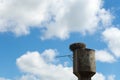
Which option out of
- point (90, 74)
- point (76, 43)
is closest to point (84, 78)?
point (90, 74)

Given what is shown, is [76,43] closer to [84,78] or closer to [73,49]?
[73,49]

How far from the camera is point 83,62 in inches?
1054

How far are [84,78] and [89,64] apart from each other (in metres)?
0.90

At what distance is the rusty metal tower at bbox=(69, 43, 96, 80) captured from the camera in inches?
1049

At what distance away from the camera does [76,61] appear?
27.1 metres

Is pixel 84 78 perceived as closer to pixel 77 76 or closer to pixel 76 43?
pixel 77 76

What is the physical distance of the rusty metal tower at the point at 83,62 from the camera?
26.6m

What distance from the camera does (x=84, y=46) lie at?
27422 millimetres

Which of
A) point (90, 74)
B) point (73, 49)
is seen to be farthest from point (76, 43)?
point (90, 74)

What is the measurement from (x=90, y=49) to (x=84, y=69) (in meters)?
1.43

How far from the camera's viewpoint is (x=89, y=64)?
26.8 meters

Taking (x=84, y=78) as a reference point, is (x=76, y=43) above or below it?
above

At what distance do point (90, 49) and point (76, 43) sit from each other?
94 centimetres

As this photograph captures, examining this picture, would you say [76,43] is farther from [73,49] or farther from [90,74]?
[90,74]
